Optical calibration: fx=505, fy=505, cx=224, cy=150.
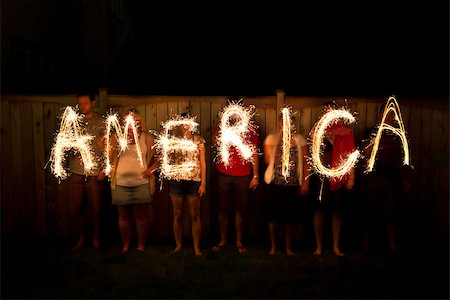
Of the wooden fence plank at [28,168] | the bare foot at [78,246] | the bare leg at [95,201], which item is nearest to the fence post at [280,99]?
the bare leg at [95,201]

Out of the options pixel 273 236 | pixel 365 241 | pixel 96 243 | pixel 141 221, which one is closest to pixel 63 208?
pixel 96 243

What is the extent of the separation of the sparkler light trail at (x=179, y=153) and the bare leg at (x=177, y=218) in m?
0.32

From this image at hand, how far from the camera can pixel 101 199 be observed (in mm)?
7531

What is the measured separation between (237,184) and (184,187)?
768 millimetres

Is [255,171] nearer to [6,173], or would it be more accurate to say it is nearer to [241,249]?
[241,249]

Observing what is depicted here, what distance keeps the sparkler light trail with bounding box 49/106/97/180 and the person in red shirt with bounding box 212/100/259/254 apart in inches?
72.7

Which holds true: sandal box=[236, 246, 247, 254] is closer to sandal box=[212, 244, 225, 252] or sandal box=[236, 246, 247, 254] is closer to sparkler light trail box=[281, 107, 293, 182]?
sandal box=[212, 244, 225, 252]

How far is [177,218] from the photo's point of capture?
724 centimetres

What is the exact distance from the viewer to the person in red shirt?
7.23 metres

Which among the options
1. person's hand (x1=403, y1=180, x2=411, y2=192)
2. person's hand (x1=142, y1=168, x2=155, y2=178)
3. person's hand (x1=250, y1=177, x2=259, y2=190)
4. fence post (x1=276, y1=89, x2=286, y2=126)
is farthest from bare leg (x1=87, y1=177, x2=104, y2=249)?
person's hand (x1=403, y1=180, x2=411, y2=192)

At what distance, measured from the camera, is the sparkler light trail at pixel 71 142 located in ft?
23.9

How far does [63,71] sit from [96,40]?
1529 mm

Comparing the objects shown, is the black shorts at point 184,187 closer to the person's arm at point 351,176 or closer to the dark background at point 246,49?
the person's arm at point 351,176

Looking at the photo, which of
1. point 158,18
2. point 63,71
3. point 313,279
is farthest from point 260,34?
point 313,279
